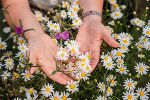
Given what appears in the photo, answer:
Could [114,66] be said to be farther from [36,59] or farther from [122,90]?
[36,59]

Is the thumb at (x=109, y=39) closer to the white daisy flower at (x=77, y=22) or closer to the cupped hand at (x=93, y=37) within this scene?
the cupped hand at (x=93, y=37)

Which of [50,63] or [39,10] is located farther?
[39,10]

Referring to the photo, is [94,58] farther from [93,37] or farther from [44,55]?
[44,55]

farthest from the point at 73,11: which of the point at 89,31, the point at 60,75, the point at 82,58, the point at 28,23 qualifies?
the point at 60,75

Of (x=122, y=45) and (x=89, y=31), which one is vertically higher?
(x=89, y=31)

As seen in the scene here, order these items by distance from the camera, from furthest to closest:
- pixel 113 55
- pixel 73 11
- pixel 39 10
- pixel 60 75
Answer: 1. pixel 39 10
2. pixel 73 11
3. pixel 113 55
4. pixel 60 75

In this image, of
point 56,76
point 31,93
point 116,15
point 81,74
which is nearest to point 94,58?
point 81,74
